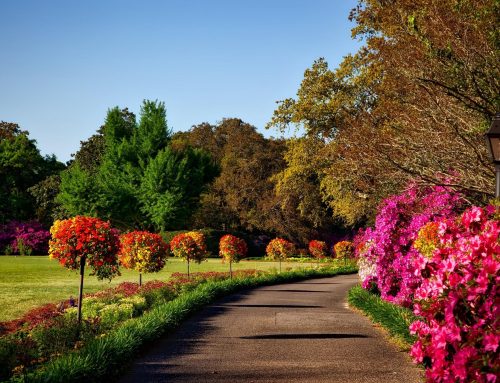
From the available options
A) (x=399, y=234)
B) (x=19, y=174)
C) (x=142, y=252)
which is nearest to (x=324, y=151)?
(x=142, y=252)

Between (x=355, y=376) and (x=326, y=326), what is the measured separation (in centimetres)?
465

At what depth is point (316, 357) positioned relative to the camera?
941 centimetres

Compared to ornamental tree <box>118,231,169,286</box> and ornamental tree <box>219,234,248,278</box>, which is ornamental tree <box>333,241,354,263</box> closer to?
ornamental tree <box>219,234,248,278</box>

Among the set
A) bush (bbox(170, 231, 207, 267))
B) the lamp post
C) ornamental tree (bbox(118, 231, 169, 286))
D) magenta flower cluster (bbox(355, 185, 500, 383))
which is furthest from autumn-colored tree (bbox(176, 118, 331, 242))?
magenta flower cluster (bbox(355, 185, 500, 383))

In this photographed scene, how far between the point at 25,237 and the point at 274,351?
45208 millimetres

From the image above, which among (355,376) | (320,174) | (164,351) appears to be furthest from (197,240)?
(355,376)

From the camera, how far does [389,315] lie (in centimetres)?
1250

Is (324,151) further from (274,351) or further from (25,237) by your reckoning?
(25,237)

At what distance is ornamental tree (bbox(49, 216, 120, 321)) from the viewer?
13.5 m

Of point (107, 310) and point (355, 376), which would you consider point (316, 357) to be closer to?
point (355, 376)

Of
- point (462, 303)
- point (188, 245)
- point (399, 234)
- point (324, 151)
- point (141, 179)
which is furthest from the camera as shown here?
point (141, 179)

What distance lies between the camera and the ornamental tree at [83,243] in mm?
13461

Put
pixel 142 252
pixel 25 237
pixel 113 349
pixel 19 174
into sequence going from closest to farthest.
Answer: pixel 113 349
pixel 142 252
pixel 25 237
pixel 19 174

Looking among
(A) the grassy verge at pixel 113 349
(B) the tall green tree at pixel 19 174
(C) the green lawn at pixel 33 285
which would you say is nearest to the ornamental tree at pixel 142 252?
(C) the green lawn at pixel 33 285
